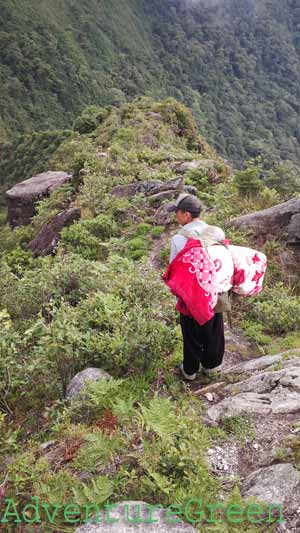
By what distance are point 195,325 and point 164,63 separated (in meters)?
163

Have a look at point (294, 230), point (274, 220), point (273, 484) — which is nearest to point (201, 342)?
point (273, 484)

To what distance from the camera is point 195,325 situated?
420 cm

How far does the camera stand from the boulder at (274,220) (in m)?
7.31

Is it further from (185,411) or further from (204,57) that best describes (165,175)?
(204,57)

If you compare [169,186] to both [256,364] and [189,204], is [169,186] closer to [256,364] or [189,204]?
[256,364]

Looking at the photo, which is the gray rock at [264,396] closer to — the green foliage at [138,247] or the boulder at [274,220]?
the boulder at [274,220]

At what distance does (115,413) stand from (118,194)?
8403mm

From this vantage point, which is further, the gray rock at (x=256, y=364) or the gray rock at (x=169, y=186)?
the gray rock at (x=169, y=186)

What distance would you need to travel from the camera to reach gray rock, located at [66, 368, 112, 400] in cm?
414

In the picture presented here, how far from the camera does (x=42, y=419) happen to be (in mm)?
4141

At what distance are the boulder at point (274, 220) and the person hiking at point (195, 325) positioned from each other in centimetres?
343

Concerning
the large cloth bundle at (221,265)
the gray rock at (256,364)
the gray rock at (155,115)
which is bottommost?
the gray rock at (155,115)

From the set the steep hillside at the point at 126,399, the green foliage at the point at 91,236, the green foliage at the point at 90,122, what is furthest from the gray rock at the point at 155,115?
the steep hillside at the point at 126,399

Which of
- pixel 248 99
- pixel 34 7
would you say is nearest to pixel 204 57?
pixel 248 99
